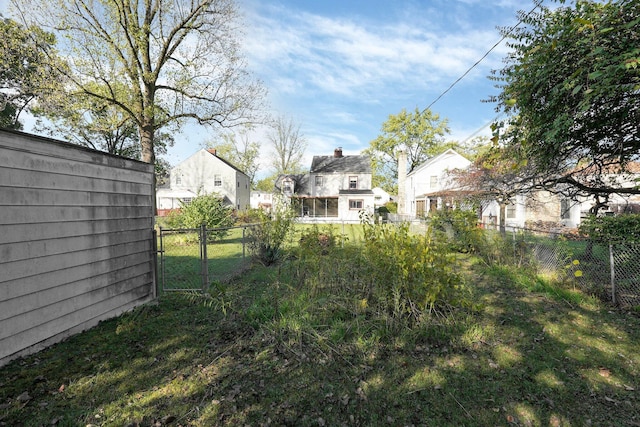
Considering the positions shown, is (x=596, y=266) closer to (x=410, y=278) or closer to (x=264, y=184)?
(x=410, y=278)

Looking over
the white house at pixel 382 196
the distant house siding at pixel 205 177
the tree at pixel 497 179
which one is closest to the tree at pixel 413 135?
the white house at pixel 382 196

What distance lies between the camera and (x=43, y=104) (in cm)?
1273

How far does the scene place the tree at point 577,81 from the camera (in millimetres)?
3365

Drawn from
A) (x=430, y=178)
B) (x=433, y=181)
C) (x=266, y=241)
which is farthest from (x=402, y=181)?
(x=266, y=241)

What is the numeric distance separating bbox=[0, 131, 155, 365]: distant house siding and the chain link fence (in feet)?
25.5

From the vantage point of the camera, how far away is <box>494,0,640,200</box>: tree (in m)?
3.37

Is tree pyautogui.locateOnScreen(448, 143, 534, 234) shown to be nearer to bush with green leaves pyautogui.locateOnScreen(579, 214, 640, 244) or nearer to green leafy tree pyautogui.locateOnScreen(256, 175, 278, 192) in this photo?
bush with green leaves pyautogui.locateOnScreen(579, 214, 640, 244)

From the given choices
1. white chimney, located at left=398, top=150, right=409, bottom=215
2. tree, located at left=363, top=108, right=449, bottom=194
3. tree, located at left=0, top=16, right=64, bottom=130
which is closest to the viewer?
tree, located at left=0, top=16, right=64, bottom=130

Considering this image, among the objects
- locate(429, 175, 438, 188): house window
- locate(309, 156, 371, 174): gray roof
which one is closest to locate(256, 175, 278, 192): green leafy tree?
locate(309, 156, 371, 174): gray roof

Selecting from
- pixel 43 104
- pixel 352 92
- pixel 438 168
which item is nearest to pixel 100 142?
pixel 43 104

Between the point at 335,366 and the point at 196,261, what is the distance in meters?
7.30

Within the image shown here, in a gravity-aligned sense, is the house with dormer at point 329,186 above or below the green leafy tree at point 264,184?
below

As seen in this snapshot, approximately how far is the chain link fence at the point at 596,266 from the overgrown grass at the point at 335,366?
1.99ft

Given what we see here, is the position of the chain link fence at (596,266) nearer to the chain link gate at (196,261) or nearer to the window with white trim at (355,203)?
the chain link gate at (196,261)
